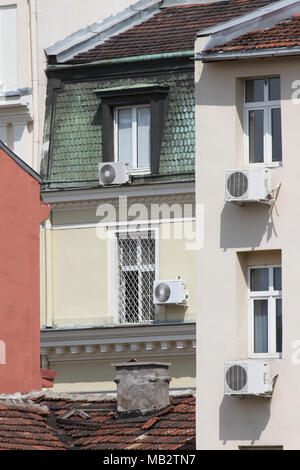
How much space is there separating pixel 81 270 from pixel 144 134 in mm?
3164

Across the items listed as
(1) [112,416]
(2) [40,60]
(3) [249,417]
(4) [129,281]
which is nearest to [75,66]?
(2) [40,60]

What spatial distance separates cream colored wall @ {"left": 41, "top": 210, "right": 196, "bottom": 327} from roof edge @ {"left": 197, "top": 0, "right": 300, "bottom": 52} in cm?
1346

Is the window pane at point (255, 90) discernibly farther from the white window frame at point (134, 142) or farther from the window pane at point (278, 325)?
the white window frame at point (134, 142)

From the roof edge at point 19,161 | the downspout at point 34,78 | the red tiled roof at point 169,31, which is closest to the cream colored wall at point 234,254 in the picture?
the roof edge at point 19,161

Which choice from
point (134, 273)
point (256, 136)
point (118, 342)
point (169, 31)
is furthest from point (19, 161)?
point (169, 31)

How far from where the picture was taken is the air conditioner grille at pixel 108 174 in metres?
60.1

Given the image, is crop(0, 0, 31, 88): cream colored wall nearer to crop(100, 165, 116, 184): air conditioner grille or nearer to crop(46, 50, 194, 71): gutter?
crop(46, 50, 194, 71): gutter

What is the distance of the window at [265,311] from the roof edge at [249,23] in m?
3.67

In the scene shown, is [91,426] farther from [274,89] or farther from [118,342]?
[118,342]

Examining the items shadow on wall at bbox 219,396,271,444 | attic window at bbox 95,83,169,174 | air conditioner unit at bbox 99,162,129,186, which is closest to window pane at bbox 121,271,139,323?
air conditioner unit at bbox 99,162,129,186

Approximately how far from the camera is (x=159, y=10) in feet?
209

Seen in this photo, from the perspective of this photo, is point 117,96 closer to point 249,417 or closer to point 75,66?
point 75,66

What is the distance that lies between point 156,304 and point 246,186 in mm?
15092

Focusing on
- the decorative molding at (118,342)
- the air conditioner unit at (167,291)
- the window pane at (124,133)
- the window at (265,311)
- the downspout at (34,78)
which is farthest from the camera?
the downspout at (34,78)
